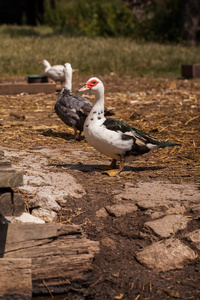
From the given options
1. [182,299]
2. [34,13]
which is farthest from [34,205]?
[34,13]

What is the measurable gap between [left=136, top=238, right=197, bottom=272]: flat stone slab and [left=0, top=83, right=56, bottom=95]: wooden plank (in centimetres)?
749

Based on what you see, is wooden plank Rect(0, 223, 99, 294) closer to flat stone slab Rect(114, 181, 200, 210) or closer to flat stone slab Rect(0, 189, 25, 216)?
flat stone slab Rect(0, 189, 25, 216)

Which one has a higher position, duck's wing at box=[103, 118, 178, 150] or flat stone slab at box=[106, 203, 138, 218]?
duck's wing at box=[103, 118, 178, 150]

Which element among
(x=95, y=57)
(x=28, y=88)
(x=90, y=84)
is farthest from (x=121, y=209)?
(x=95, y=57)

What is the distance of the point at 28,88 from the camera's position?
430 inches

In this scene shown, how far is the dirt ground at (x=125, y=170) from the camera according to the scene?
3.72 m

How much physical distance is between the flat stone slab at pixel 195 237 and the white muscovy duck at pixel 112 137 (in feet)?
4.29

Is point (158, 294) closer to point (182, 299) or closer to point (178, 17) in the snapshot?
point (182, 299)

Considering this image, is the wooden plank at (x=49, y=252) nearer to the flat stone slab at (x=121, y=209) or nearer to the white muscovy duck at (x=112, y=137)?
the flat stone slab at (x=121, y=209)

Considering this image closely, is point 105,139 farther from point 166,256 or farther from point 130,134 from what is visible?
point 166,256

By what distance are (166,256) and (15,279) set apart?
3.96 feet

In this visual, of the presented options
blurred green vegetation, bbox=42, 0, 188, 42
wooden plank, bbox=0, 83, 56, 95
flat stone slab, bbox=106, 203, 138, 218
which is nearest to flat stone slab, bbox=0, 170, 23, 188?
flat stone slab, bbox=106, 203, 138, 218

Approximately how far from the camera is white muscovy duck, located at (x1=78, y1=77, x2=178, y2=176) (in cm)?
504

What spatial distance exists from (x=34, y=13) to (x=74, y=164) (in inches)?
1031
